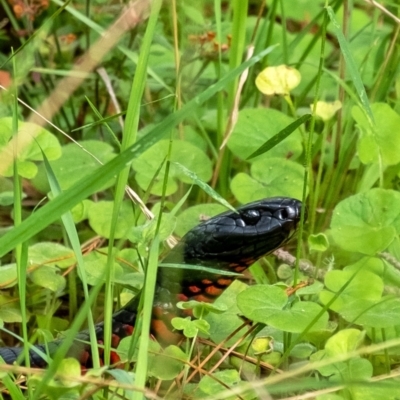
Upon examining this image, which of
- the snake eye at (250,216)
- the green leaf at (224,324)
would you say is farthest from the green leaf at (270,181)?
the green leaf at (224,324)

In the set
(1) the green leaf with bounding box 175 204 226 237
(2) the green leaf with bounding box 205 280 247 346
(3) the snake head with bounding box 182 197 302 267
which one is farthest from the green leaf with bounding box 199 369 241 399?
(1) the green leaf with bounding box 175 204 226 237

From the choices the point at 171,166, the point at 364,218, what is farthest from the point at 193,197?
the point at 364,218

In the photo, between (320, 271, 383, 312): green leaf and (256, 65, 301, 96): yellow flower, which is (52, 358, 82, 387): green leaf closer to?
(320, 271, 383, 312): green leaf

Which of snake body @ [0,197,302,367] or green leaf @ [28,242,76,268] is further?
green leaf @ [28,242,76,268]

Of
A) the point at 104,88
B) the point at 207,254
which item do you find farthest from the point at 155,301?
the point at 104,88

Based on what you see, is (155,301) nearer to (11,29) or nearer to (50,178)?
(50,178)

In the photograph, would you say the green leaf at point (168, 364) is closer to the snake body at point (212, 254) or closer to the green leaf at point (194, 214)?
the snake body at point (212, 254)
